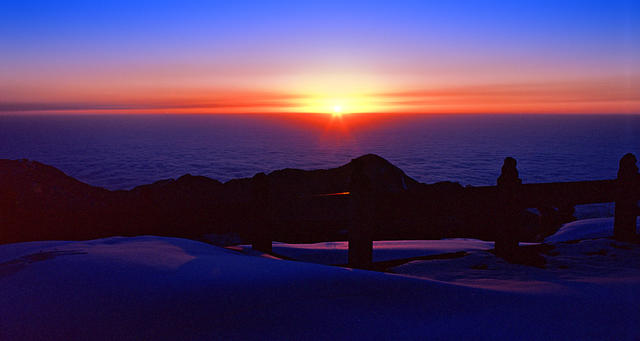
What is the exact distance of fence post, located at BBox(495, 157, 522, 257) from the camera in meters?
5.07

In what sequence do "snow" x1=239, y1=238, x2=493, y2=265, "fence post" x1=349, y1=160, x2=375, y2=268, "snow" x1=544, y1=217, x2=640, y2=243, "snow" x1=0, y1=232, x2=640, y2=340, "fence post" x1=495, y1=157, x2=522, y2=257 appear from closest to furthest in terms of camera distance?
"snow" x1=0, y1=232, x2=640, y2=340, "fence post" x1=349, y1=160, x2=375, y2=268, "fence post" x1=495, y1=157, x2=522, y2=257, "snow" x1=239, y1=238, x2=493, y2=265, "snow" x1=544, y1=217, x2=640, y2=243

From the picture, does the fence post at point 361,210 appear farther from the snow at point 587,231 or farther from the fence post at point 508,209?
the snow at point 587,231

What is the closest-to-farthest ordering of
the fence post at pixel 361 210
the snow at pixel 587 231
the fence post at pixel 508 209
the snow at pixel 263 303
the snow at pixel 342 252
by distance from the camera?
the snow at pixel 263 303 → the fence post at pixel 361 210 → the fence post at pixel 508 209 → the snow at pixel 342 252 → the snow at pixel 587 231

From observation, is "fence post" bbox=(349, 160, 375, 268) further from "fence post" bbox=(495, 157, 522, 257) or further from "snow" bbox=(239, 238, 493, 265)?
"fence post" bbox=(495, 157, 522, 257)

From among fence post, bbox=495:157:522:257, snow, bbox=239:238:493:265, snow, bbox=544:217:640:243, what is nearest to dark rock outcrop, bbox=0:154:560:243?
fence post, bbox=495:157:522:257

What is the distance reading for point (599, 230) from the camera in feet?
24.0

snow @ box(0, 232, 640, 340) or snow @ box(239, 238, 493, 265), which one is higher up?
snow @ box(0, 232, 640, 340)

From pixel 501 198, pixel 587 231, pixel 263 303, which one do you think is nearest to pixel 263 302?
pixel 263 303

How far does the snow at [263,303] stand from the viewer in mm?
2211

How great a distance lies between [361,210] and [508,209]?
194 centimetres

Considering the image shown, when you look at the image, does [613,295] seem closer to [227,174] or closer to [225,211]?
[225,211]

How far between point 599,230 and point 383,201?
5.08m

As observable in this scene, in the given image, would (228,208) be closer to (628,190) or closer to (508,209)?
(508,209)

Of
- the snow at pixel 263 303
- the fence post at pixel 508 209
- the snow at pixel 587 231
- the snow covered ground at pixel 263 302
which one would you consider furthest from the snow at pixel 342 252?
the snow at pixel 587 231
